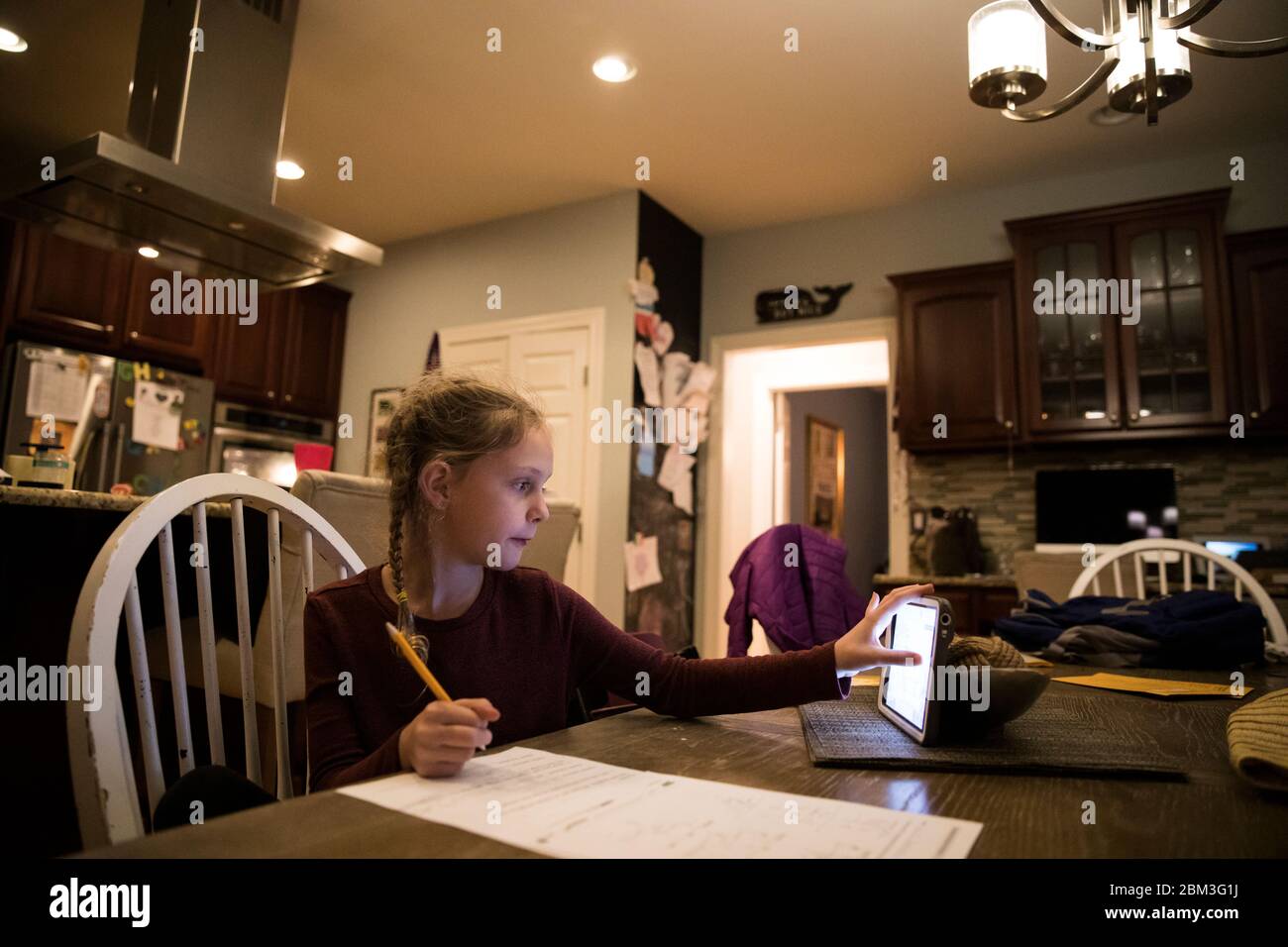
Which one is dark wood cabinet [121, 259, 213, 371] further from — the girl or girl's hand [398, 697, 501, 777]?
girl's hand [398, 697, 501, 777]

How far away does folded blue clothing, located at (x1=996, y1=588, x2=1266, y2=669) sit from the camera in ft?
4.38

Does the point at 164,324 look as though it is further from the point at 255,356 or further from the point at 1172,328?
the point at 1172,328

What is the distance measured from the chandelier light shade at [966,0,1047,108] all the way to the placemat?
4.70 ft

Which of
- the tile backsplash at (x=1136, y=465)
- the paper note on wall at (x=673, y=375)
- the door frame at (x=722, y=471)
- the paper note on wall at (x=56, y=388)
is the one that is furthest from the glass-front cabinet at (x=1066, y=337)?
the paper note on wall at (x=56, y=388)

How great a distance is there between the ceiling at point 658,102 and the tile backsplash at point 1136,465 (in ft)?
4.25

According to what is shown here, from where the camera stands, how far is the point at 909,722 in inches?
29.0

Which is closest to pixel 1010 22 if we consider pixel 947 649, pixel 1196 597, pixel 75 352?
pixel 1196 597

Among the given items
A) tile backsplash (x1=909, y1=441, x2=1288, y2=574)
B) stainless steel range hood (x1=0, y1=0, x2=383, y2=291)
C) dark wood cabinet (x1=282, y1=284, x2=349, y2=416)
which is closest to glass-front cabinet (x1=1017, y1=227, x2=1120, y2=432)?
tile backsplash (x1=909, y1=441, x2=1288, y2=574)

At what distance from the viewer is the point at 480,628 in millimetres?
934

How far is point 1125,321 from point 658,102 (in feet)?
7.02

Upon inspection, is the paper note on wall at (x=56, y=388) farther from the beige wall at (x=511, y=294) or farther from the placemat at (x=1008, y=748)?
the placemat at (x=1008, y=748)

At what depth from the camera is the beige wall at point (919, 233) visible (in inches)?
132

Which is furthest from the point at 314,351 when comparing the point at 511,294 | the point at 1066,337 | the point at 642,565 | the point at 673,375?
the point at 1066,337

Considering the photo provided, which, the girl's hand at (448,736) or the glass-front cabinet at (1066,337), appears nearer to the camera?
the girl's hand at (448,736)
